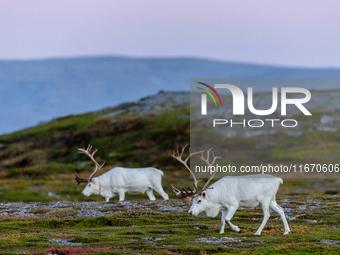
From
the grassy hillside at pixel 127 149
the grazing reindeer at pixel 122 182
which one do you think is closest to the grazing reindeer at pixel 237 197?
the grazing reindeer at pixel 122 182

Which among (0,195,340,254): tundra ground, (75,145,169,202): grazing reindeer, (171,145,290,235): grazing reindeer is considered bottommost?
(0,195,340,254): tundra ground

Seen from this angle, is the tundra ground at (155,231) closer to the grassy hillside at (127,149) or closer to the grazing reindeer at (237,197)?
the grazing reindeer at (237,197)

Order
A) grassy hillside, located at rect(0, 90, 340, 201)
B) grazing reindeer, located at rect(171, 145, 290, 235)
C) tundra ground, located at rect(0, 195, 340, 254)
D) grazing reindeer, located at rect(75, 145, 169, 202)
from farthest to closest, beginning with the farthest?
grassy hillside, located at rect(0, 90, 340, 201) < grazing reindeer, located at rect(75, 145, 169, 202) < grazing reindeer, located at rect(171, 145, 290, 235) < tundra ground, located at rect(0, 195, 340, 254)

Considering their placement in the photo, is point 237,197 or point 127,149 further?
point 127,149

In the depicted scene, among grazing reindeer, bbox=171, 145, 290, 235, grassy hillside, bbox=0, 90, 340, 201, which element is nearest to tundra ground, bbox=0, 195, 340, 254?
grazing reindeer, bbox=171, 145, 290, 235

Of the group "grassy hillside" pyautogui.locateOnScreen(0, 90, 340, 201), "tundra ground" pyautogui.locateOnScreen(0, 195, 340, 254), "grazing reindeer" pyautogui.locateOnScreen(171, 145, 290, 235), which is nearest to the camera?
"tundra ground" pyautogui.locateOnScreen(0, 195, 340, 254)

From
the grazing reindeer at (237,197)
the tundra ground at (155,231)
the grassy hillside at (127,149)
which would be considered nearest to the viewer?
the tundra ground at (155,231)

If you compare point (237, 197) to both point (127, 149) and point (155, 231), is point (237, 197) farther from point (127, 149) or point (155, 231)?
point (127, 149)

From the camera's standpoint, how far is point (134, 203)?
38.4 m

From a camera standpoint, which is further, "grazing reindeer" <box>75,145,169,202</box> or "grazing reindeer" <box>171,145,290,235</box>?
"grazing reindeer" <box>75,145,169,202</box>

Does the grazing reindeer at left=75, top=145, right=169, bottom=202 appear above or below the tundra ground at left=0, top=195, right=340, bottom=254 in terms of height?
above

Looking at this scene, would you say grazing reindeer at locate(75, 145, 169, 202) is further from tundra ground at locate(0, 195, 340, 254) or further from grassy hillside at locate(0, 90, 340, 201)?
grassy hillside at locate(0, 90, 340, 201)

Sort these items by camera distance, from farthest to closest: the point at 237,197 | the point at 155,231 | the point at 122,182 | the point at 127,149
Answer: the point at 127,149 → the point at 122,182 → the point at 155,231 → the point at 237,197

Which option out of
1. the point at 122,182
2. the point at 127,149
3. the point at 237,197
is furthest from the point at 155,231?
the point at 127,149
